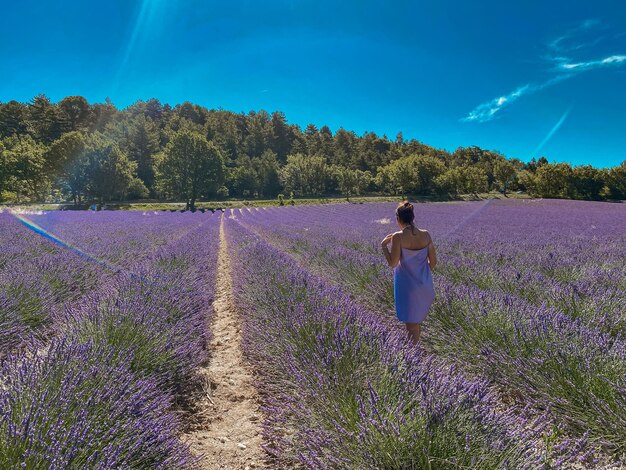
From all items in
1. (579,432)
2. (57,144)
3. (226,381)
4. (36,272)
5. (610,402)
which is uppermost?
(57,144)

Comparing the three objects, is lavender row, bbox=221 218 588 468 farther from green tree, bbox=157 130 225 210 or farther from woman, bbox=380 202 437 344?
green tree, bbox=157 130 225 210

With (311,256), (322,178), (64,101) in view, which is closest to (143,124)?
(64,101)

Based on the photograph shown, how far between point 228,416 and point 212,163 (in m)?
47.2

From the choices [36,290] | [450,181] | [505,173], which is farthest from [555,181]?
[36,290]

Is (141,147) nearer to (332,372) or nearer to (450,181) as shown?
(450,181)

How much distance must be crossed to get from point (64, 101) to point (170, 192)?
51850 millimetres

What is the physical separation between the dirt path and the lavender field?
13 centimetres

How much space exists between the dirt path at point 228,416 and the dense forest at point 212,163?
43481 millimetres

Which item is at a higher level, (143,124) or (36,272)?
(143,124)

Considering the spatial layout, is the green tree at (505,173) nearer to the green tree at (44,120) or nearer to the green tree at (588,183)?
the green tree at (588,183)

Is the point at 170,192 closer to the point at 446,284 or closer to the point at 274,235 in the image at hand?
the point at 274,235

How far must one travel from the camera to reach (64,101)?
72.1 m

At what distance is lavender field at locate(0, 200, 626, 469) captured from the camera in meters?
1.41

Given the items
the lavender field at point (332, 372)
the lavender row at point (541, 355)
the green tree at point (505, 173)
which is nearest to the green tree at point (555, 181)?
the green tree at point (505, 173)
